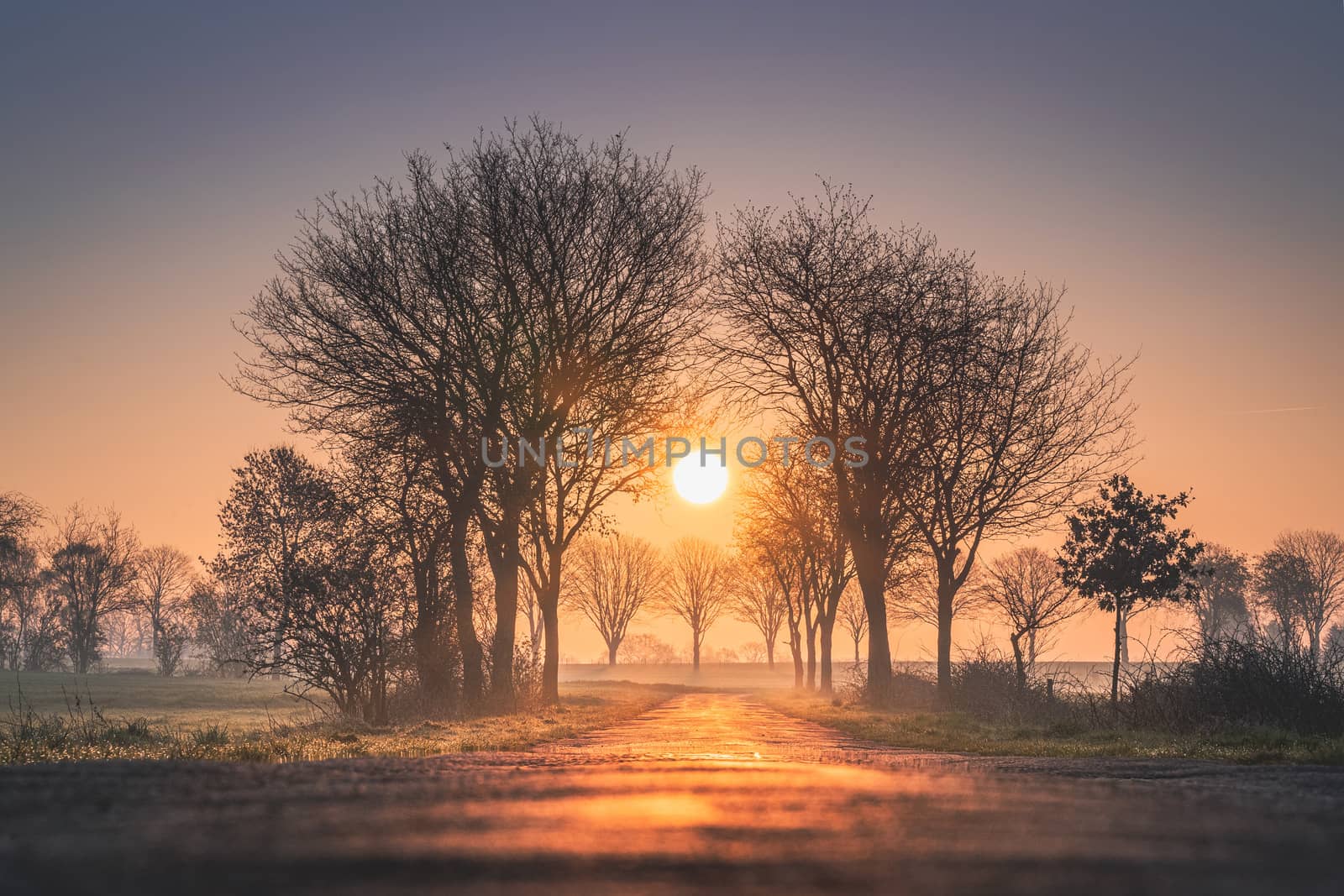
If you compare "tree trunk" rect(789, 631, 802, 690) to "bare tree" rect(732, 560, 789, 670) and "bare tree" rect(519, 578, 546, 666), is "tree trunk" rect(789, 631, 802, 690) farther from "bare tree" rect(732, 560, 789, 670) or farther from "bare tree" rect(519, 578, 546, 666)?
"bare tree" rect(519, 578, 546, 666)

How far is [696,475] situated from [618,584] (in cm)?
5003

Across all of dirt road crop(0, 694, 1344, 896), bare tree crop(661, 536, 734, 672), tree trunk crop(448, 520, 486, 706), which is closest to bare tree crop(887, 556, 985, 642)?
tree trunk crop(448, 520, 486, 706)

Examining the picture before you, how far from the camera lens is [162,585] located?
76.1 m

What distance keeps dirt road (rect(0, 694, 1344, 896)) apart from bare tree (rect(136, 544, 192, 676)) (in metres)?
68.6

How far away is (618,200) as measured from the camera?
21.2m

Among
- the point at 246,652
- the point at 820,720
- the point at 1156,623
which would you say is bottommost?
the point at 820,720

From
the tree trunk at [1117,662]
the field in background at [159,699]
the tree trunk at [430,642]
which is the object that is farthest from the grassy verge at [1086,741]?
the field in background at [159,699]

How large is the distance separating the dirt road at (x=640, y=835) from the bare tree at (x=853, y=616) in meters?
56.9

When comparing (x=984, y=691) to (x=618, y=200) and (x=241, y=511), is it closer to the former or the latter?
(x=618, y=200)

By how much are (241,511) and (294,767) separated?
35.5m

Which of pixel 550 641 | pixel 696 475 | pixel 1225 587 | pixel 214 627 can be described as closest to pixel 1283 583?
pixel 1225 587

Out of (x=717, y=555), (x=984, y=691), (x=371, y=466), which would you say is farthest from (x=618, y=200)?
(x=717, y=555)

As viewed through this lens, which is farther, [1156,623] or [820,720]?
[820,720]

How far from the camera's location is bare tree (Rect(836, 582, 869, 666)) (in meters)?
60.0
